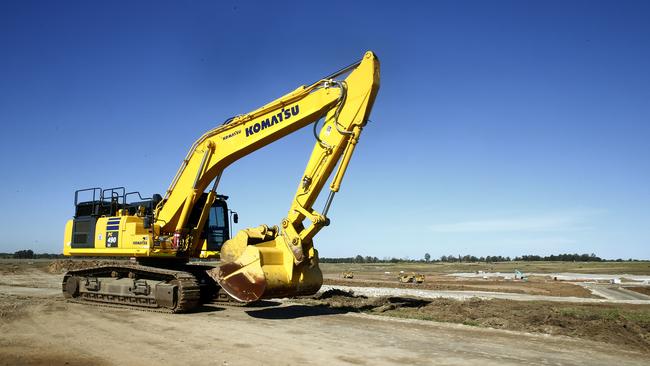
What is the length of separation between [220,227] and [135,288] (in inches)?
123

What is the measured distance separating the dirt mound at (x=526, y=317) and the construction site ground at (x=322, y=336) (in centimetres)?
3

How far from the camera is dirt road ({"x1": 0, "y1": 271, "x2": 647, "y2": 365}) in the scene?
27.5 ft

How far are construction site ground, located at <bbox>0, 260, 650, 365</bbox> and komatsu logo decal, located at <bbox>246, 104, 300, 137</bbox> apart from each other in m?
5.06

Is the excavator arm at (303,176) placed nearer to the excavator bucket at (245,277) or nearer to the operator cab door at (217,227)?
the excavator bucket at (245,277)

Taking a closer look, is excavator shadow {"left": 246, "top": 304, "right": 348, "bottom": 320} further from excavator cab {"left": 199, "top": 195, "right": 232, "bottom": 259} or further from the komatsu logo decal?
the komatsu logo decal

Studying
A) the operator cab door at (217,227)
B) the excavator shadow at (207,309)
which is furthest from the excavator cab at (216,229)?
the excavator shadow at (207,309)

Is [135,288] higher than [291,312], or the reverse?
[135,288]

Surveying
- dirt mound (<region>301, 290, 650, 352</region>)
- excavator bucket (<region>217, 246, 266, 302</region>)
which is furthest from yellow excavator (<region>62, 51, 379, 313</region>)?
dirt mound (<region>301, 290, 650, 352</region>)

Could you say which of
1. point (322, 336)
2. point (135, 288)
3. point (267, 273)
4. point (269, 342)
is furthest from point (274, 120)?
point (135, 288)

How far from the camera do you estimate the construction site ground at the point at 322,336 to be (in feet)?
27.9

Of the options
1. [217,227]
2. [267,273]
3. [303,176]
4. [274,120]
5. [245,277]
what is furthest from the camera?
[217,227]

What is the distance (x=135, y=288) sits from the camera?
590 inches

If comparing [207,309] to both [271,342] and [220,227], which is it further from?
[271,342]

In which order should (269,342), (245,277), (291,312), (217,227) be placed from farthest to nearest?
(217,227), (291,312), (245,277), (269,342)
